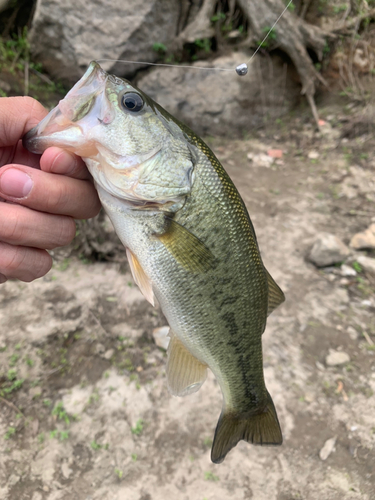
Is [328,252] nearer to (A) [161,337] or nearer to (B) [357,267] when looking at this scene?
(B) [357,267]

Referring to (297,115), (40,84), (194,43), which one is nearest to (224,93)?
(194,43)

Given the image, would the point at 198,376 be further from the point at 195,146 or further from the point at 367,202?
the point at 367,202

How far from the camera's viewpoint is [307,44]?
6508mm

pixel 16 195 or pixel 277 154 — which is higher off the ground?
pixel 16 195

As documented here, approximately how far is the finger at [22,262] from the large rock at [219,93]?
5.12 meters

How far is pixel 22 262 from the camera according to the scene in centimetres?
153

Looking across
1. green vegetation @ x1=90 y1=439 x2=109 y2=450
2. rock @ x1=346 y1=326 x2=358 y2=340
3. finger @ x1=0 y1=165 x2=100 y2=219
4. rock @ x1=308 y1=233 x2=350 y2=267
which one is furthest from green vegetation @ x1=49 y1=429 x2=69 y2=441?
rock @ x1=308 y1=233 x2=350 y2=267

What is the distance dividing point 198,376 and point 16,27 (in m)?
6.86

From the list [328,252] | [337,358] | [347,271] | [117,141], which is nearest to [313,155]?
[328,252]

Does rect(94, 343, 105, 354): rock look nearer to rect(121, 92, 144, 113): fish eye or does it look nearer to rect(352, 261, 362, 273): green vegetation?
rect(121, 92, 144, 113): fish eye

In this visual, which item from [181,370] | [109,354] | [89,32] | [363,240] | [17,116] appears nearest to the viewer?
[17,116]

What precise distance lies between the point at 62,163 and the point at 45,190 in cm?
14

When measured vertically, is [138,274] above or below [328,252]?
above

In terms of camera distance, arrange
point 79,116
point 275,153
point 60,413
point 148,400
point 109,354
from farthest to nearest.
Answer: point 275,153
point 109,354
point 148,400
point 60,413
point 79,116
